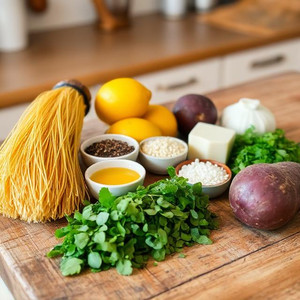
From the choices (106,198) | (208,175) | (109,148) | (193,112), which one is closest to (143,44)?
(193,112)

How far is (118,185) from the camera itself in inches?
39.6

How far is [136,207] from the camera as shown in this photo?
90cm

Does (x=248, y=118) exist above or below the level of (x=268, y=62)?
above

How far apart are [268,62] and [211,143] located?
4.20ft

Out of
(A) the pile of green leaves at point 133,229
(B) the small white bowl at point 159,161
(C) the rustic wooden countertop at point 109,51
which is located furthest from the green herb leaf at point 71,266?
(C) the rustic wooden countertop at point 109,51

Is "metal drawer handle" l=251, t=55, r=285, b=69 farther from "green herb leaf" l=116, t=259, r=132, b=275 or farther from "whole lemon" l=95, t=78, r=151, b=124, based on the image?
"green herb leaf" l=116, t=259, r=132, b=275

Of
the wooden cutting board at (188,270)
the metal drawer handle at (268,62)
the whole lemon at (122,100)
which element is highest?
the whole lemon at (122,100)

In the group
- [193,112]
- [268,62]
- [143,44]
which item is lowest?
[268,62]

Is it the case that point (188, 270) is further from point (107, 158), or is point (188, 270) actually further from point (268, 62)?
→ point (268, 62)

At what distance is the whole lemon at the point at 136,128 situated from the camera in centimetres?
119

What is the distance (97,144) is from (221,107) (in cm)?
47

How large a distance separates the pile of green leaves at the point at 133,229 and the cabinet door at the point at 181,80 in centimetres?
106

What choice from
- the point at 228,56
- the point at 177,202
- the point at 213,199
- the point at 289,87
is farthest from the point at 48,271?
the point at 228,56

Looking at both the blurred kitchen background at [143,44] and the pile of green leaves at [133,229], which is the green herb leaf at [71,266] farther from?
the blurred kitchen background at [143,44]
